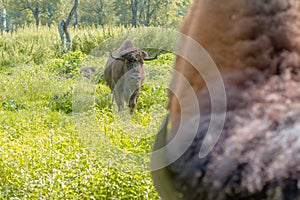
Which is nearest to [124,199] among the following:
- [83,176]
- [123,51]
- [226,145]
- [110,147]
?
[83,176]

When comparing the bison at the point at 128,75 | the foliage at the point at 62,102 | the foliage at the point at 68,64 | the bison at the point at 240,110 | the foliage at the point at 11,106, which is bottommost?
the foliage at the point at 68,64

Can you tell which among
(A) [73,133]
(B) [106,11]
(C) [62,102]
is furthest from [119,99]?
(B) [106,11]

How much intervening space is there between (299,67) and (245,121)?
99 mm

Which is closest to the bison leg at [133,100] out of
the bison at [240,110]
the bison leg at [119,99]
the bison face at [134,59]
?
the bison leg at [119,99]

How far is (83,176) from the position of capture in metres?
4.26

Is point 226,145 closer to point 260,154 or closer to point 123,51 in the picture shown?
point 260,154

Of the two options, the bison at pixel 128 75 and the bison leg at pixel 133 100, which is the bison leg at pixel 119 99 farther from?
the bison leg at pixel 133 100

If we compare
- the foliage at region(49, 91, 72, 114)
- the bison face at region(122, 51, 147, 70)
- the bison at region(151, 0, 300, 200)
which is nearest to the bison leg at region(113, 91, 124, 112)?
the bison face at region(122, 51, 147, 70)

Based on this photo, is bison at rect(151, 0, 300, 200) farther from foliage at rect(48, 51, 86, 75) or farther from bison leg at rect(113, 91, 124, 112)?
foliage at rect(48, 51, 86, 75)

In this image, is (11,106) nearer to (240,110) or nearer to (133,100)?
(133,100)

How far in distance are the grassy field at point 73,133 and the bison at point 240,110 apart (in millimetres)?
263

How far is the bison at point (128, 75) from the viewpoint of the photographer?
24.7 feet

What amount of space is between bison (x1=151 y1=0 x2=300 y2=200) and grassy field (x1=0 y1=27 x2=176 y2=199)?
26 centimetres

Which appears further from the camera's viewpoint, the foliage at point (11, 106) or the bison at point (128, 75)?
the foliage at point (11, 106)
